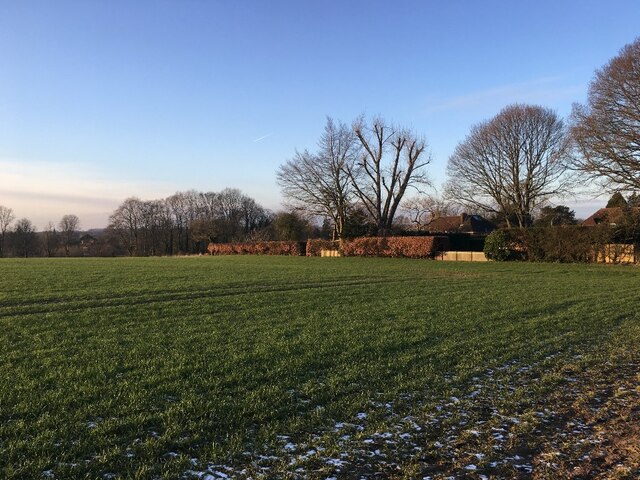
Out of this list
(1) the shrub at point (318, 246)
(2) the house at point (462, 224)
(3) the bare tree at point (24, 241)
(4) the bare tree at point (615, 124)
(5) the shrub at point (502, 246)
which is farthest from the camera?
(3) the bare tree at point (24, 241)

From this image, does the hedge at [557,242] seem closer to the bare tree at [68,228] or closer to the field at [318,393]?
the field at [318,393]

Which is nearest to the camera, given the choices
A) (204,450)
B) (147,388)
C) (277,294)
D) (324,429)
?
(204,450)

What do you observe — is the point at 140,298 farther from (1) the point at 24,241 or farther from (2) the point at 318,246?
(1) the point at 24,241

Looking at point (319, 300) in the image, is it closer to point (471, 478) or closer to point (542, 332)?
point (542, 332)

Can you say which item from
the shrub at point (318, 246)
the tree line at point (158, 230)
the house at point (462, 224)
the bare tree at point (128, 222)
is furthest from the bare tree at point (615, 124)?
the bare tree at point (128, 222)

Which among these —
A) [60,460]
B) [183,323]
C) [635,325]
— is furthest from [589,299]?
[60,460]

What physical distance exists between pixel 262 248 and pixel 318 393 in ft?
158

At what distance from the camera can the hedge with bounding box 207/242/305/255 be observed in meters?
49.6

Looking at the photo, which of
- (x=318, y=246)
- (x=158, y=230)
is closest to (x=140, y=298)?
(x=318, y=246)

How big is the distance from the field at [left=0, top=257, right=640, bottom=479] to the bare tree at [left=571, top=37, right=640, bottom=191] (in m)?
16.9

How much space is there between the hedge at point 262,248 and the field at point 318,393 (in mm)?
38287

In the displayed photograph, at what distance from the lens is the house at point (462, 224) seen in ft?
206

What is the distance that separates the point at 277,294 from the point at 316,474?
37.8 ft

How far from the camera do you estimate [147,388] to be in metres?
5.27
